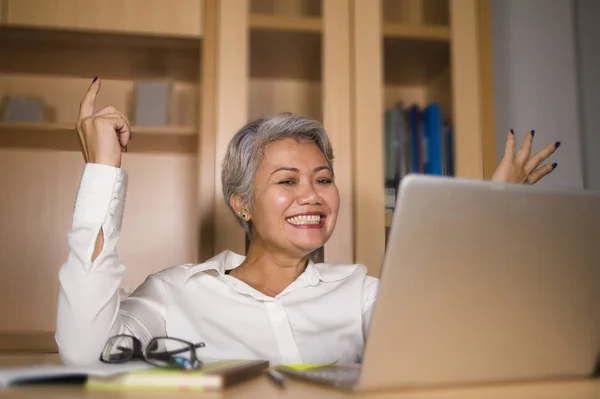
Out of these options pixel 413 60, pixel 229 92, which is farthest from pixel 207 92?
pixel 413 60

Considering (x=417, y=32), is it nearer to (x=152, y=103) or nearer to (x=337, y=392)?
(x=152, y=103)

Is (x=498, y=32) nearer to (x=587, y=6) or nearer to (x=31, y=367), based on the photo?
(x=587, y=6)

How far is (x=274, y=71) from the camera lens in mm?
2131

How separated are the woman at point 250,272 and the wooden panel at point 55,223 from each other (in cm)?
75

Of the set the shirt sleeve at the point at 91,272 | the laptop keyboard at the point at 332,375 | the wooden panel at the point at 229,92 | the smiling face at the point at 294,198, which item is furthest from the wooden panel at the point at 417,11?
the laptop keyboard at the point at 332,375

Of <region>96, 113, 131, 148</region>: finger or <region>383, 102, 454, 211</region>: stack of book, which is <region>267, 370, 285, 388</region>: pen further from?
<region>383, 102, 454, 211</region>: stack of book

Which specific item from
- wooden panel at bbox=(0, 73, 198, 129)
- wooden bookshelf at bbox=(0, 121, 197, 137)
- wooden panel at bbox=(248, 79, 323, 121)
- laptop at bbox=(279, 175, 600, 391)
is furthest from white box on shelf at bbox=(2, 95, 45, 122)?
laptop at bbox=(279, 175, 600, 391)

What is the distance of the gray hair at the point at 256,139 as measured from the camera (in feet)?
5.12

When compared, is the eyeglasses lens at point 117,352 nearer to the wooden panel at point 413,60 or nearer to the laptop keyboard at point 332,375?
the laptop keyboard at point 332,375

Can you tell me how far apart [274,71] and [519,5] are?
0.99 meters

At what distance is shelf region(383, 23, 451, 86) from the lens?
207cm

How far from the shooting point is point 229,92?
76.4 inches

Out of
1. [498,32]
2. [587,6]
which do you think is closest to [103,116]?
[498,32]

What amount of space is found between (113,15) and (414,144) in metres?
1.05
